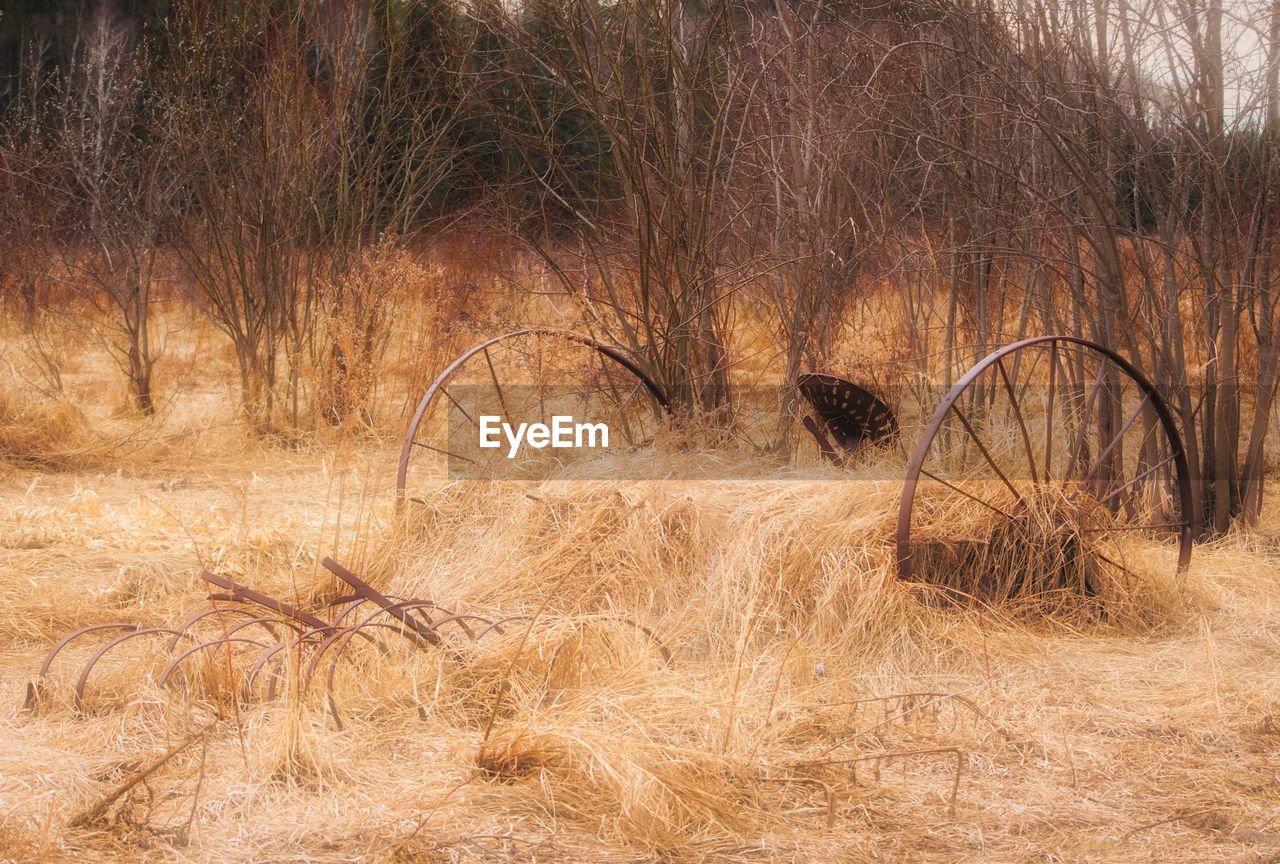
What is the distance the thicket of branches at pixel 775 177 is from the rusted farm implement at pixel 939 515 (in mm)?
303

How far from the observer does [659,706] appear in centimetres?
340

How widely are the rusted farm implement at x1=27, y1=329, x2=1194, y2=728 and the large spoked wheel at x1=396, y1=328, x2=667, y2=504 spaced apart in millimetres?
30

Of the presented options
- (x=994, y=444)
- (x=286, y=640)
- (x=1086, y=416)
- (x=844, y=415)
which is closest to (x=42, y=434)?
(x=844, y=415)

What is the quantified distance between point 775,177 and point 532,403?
1.85 m

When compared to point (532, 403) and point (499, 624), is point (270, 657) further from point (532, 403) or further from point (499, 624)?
point (532, 403)

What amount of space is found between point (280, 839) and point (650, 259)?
168 inches

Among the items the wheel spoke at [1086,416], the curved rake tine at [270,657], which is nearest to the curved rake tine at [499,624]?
the curved rake tine at [270,657]

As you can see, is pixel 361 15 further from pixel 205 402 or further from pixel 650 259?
pixel 650 259

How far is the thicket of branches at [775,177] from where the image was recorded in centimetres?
554

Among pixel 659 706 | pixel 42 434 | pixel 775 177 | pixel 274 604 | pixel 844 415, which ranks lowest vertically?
pixel 659 706

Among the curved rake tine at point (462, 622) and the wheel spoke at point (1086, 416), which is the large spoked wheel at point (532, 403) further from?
the wheel spoke at point (1086, 416)

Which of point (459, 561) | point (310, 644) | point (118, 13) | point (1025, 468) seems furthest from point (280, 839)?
point (118, 13)

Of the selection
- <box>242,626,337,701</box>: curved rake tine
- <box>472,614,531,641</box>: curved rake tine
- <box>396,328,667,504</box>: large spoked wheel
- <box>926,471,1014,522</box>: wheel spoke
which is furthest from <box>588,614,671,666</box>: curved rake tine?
<box>396,328,667,504</box>: large spoked wheel

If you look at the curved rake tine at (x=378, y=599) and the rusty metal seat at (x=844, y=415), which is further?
the rusty metal seat at (x=844, y=415)
